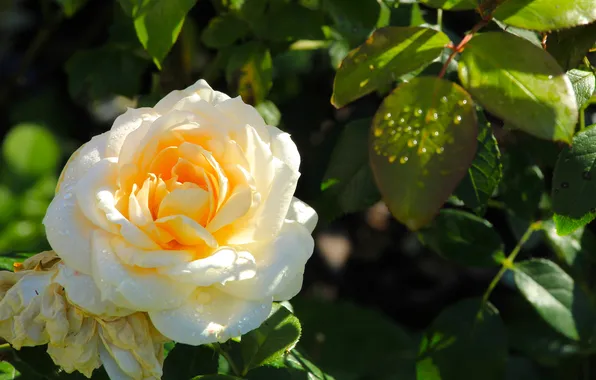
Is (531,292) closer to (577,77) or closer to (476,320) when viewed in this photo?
(476,320)

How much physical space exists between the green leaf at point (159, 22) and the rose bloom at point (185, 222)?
148 millimetres

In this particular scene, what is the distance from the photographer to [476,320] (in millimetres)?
1157

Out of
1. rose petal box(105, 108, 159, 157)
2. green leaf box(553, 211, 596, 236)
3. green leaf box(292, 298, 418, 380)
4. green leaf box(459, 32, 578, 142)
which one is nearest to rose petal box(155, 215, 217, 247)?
rose petal box(105, 108, 159, 157)

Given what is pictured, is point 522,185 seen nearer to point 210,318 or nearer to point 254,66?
point 254,66

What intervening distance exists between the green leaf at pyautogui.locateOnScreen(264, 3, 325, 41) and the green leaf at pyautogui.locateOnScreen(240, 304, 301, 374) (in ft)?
1.50

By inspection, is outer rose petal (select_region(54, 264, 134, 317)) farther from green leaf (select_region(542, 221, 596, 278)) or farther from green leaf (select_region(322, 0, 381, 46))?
green leaf (select_region(542, 221, 596, 278))

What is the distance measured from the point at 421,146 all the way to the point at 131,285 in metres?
0.32

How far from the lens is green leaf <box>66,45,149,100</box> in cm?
141

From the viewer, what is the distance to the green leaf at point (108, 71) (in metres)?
1.41

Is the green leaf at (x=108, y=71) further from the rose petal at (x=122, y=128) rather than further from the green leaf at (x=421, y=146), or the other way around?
the green leaf at (x=421, y=146)

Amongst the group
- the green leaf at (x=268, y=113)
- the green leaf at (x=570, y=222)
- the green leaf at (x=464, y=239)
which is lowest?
the green leaf at (x=464, y=239)

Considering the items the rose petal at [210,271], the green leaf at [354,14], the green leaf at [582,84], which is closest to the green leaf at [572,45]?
the green leaf at [582,84]

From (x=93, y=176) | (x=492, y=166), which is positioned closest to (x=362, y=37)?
(x=492, y=166)

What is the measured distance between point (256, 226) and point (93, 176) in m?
0.17
